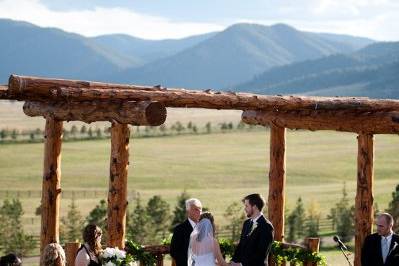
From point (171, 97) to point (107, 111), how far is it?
84cm

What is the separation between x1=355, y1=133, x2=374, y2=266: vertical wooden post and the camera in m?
12.3

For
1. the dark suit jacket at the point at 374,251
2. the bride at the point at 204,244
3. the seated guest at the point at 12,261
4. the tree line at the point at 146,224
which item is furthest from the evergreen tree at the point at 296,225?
the seated guest at the point at 12,261

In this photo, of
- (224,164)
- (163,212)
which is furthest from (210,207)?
(224,164)

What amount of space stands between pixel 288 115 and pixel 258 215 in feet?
11.8

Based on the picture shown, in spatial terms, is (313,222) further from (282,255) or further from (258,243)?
(258,243)

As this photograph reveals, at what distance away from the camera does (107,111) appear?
1041cm

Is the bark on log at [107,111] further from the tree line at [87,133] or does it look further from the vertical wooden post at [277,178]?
the tree line at [87,133]

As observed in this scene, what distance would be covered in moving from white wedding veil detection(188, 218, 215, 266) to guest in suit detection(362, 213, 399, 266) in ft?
6.77

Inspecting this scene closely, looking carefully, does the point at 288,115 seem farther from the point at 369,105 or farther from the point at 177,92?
the point at 177,92

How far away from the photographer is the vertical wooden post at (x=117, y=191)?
11.0 m

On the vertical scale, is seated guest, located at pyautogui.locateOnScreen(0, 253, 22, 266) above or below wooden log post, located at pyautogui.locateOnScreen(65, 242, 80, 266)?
above

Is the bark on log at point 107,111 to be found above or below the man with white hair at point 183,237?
above

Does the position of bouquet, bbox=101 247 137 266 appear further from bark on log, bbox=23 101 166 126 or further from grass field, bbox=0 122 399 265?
grass field, bbox=0 122 399 265

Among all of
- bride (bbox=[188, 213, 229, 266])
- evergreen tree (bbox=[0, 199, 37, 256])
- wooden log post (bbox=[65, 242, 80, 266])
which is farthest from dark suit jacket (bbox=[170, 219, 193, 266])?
evergreen tree (bbox=[0, 199, 37, 256])
